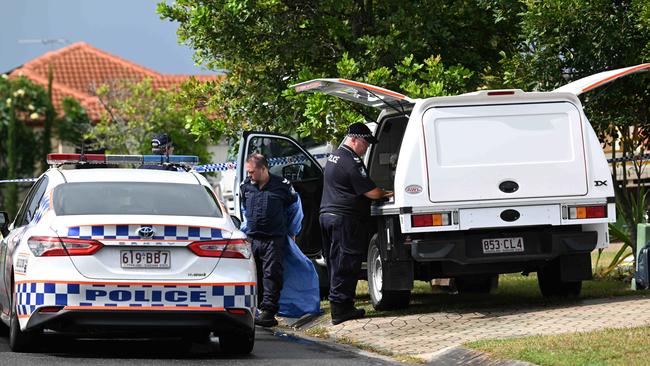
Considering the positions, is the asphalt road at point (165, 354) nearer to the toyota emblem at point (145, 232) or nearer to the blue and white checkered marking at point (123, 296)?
the blue and white checkered marking at point (123, 296)

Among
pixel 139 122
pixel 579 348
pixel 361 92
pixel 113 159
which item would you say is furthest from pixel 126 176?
pixel 139 122

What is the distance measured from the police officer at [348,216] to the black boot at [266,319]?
0.82m

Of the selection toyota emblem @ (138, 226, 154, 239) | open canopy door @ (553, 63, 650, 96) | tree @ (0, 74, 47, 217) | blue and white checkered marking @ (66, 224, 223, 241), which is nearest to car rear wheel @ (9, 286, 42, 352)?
blue and white checkered marking @ (66, 224, 223, 241)

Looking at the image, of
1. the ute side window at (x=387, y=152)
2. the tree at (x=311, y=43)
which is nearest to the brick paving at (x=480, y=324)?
the ute side window at (x=387, y=152)

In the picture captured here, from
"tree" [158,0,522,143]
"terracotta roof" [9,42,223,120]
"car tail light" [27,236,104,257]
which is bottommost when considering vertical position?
"car tail light" [27,236,104,257]

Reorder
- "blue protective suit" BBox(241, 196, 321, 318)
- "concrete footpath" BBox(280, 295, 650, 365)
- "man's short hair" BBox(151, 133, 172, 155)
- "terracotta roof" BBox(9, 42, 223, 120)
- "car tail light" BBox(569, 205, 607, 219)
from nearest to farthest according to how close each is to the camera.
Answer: "concrete footpath" BBox(280, 295, 650, 365)
"car tail light" BBox(569, 205, 607, 219)
"blue protective suit" BBox(241, 196, 321, 318)
"man's short hair" BBox(151, 133, 172, 155)
"terracotta roof" BBox(9, 42, 223, 120)

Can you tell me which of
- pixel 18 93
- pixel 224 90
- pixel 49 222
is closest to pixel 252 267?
pixel 49 222

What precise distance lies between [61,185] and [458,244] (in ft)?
12.6

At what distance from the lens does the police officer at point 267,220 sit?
1441 centimetres

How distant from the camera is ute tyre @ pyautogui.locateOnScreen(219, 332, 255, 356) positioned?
37.8ft

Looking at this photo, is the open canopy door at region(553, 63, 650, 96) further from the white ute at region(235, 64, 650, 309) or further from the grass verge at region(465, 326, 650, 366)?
the grass verge at region(465, 326, 650, 366)

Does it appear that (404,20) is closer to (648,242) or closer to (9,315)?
(648,242)

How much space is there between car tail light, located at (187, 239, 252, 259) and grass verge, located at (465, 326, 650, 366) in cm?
187

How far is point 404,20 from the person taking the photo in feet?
61.0
